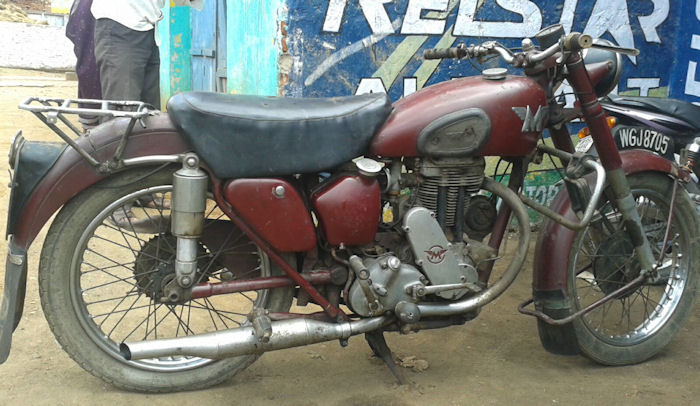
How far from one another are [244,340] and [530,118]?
1.38 m

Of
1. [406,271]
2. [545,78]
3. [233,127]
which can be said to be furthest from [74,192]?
[545,78]

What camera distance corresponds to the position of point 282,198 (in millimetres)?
2668

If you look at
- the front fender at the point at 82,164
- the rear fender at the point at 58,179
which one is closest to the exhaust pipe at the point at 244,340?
the rear fender at the point at 58,179

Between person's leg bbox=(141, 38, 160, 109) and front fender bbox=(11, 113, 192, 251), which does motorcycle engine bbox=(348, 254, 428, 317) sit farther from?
person's leg bbox=(141, 38, 160, 109)

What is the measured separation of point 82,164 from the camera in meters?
Result: 2.57

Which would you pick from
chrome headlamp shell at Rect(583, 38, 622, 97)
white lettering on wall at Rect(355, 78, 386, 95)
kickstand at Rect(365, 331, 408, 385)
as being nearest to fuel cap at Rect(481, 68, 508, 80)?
chrome headlamp shell at Rect(583, 38, 622, 97)

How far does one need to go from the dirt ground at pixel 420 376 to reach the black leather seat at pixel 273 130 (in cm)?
94

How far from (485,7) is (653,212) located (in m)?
2.12

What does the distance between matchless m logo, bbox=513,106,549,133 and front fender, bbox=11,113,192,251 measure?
4.15 ft

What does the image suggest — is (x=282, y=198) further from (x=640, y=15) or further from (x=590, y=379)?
(x=640, y=15)

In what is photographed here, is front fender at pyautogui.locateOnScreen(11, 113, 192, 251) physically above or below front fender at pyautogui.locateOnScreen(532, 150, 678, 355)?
above

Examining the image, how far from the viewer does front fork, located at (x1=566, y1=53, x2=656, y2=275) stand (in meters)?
2.86

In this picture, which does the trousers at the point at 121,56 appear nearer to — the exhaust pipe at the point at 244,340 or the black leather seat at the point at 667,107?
the exhaust pipe at the point at 244,340

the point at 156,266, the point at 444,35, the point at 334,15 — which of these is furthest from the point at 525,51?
the point at 444,35
